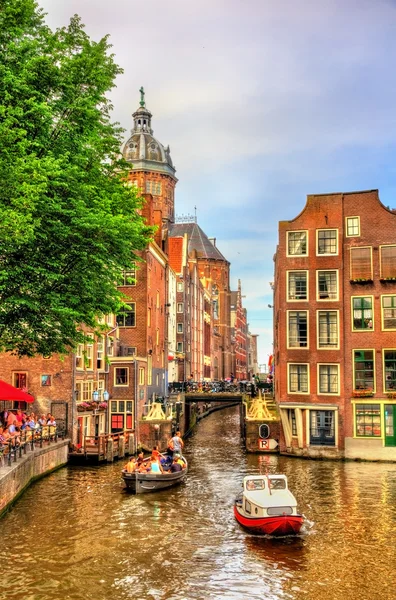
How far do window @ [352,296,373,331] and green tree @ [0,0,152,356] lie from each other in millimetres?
21460

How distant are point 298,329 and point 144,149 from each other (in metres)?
90.1

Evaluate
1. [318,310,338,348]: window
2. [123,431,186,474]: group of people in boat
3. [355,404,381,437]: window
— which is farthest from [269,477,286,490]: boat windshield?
[318,310,338,348]: window

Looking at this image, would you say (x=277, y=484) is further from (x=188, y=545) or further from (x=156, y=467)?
(x=156, y=467)

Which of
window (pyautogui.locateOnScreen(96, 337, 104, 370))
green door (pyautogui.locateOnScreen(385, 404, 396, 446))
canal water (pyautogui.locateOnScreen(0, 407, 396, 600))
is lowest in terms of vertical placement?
canal water (pyautogui.locateOnScreen(0, 407, 396, 600))

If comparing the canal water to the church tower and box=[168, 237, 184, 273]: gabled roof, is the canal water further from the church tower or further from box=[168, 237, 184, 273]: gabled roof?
the church tower

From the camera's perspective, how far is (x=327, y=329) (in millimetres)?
43469

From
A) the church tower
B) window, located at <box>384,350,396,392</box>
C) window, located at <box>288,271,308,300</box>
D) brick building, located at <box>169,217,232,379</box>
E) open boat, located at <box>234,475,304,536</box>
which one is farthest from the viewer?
brick building, located at <box>169,217,232,379</box>

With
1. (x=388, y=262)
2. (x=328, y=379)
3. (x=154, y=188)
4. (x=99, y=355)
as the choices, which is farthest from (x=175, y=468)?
(x=154, y=188)

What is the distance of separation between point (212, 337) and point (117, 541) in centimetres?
10040

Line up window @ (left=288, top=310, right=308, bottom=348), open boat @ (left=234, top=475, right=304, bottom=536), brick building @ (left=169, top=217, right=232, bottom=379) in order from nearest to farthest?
open boat @ (left=234, top=475, right=304, bottom=536) < window @ (left=288, top=310, right=308, bottom=348) < brick building @ (left=169, top=217, right=232, bottom=379)

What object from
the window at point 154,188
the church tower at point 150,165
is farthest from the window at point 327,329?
the window at point 154,188

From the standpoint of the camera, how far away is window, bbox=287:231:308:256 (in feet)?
146

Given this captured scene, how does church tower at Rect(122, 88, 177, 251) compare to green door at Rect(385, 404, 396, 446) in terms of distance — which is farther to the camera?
church tower at Rect(122, 88, 177, 251)

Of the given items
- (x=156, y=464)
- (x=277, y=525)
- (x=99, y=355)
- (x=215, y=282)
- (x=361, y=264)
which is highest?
(x=215, y=282)
